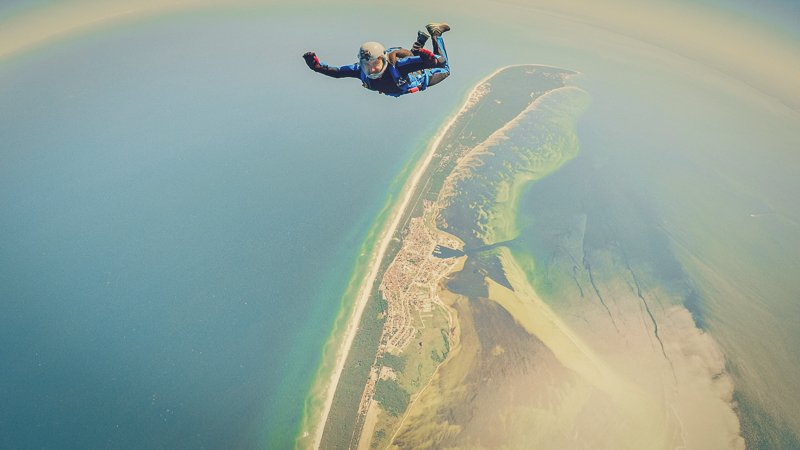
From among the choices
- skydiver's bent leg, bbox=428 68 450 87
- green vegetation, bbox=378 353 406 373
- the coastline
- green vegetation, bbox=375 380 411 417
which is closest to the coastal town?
green vegetation, bbox=378 353 406 373

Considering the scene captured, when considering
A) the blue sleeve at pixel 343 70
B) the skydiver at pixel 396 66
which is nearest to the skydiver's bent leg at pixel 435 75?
the skydiver at pixel 396 66

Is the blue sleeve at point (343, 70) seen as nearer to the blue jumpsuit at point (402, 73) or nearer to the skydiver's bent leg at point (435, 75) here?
the blue jumpsuit at point (402, 73)

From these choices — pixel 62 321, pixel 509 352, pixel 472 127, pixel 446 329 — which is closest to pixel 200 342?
pixel 62 321

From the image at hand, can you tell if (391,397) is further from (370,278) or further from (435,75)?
(435,75)

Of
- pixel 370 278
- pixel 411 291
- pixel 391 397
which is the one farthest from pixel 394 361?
pixel 370 278

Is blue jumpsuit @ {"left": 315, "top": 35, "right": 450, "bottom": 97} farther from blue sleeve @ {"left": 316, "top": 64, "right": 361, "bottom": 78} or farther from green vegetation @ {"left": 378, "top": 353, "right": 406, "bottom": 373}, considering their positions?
green vegetation @ {"left": 378, "top": 353, "right": 406, "bottom": 373}

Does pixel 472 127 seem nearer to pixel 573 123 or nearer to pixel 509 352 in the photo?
pixel 573 123
